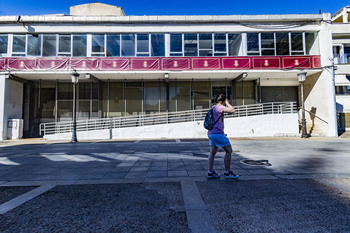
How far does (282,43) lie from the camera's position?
627 inches

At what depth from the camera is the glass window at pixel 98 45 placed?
15602 mm

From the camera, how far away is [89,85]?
57.1 feet

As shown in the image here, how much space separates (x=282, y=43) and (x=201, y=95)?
796 cm


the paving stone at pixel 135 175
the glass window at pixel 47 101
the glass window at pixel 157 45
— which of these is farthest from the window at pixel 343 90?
the glass window at pixel 47 101

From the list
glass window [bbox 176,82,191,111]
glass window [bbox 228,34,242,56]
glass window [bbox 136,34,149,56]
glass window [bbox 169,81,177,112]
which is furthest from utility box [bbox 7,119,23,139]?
glass window [bbox 228,34,242,56]

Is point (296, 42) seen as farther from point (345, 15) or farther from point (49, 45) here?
point (49, 45)

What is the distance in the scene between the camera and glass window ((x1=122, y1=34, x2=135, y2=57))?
15.8 m

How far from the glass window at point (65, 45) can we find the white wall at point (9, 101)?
4.68m

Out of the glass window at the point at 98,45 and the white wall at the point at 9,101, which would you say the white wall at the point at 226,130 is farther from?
the glass window at the point at 98,45

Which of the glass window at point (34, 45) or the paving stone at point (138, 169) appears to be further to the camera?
the glass window at point (34, 45)

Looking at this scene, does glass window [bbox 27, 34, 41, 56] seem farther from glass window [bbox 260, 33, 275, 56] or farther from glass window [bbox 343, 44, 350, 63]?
glass window [bbox 343, 44, 350, 63]

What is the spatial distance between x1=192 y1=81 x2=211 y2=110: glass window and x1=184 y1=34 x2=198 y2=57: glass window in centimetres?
279

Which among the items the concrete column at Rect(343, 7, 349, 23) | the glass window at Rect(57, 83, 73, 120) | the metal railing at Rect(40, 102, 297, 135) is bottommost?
the metal railing at Rect(40, 102, 297, 135)

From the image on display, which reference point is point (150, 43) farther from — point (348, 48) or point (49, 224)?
point (348, 48)
